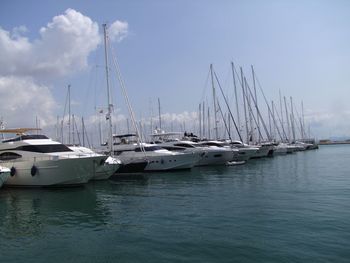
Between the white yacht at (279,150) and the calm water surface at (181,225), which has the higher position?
the white yacht at (279,150)

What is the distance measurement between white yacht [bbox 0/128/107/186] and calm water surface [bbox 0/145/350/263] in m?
2.00

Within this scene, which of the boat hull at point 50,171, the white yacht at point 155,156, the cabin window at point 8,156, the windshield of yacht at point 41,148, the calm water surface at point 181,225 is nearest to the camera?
the calm water surface at point 181,225

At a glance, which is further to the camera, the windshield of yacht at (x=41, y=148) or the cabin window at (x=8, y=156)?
the cabin window at (x=8, y=156)

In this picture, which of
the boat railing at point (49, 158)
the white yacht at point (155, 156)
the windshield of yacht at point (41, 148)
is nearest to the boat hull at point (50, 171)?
the boat railing at point (49, 158)

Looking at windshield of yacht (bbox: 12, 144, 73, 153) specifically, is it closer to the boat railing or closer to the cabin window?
the cabin window

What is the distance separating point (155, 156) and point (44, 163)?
14824mm

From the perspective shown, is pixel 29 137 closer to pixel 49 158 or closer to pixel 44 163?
pixel 49 158

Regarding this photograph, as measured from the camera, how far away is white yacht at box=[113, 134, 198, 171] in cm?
3925

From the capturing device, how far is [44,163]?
26.5 meters

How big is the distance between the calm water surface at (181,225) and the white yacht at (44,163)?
2.00 metres

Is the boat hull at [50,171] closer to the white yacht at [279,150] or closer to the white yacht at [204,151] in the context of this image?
the white yacht at [204,151]

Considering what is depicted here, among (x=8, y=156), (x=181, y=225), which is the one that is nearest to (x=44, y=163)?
(x=8, y=156)

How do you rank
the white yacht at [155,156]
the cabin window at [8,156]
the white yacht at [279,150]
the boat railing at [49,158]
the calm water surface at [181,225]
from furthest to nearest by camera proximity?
the white yacht at [279,150]
the white yacht at [155,156]
the cabin window at [8,156]
the boat railing at [49,158]
the calm water surface at [181,225]

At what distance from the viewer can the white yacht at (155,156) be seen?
39.2 m
